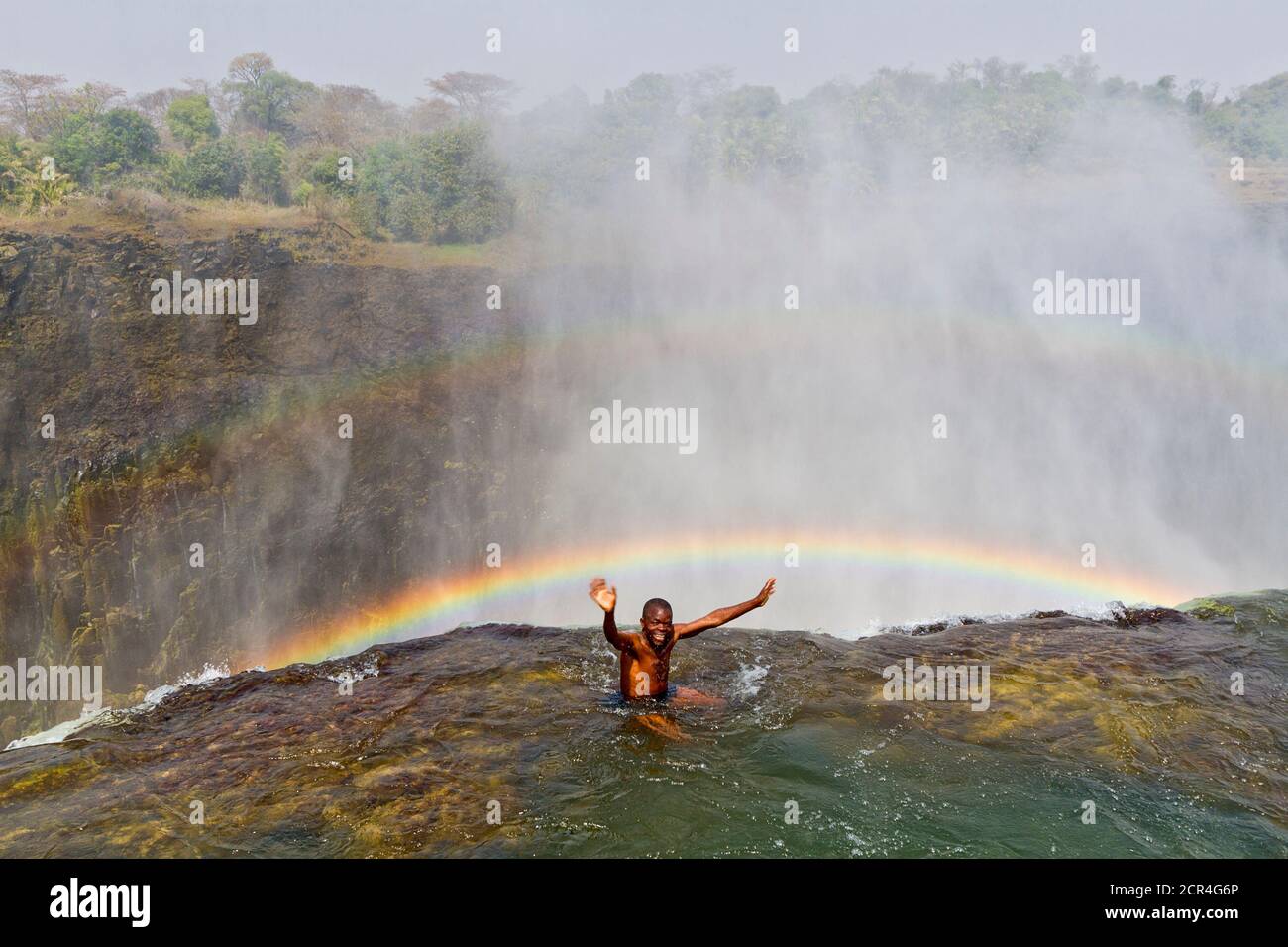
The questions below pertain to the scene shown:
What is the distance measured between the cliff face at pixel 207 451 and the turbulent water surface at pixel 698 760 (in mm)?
10486

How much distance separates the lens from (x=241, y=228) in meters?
23.0

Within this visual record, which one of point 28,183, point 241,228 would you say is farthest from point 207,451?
point 28,183

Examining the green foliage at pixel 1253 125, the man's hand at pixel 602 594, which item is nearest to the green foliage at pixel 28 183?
the man's hand at pixel 602 594

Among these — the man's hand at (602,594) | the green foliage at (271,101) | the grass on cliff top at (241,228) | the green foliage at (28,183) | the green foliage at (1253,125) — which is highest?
the green foliage at (271,101)

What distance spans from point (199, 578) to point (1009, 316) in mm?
22913

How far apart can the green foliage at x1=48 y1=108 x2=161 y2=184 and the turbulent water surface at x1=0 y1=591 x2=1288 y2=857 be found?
27.7 metres

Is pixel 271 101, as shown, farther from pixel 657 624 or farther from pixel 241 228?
pixel 657 624

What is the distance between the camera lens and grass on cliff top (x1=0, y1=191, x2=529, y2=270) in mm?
21719

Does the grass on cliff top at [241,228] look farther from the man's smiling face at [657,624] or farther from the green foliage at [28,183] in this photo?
the man's smiling face at [657,624]

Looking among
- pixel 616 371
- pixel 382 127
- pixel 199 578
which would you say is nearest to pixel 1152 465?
pixel 616 371

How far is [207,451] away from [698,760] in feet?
56.0

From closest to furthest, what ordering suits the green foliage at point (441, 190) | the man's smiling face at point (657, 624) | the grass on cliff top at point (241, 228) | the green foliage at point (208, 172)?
the man's smiling face at point (657, 624), the grass on cliff top at point (241, 228), the green foliage at point (441, 190), the green foliage at point (208, 172)

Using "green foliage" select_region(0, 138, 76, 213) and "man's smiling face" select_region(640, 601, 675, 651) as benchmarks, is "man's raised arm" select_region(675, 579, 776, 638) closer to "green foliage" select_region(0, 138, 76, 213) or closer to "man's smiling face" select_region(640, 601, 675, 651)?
"man's smiling face" select_region(640, 601, 675, 651)

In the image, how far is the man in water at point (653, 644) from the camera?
793cm
